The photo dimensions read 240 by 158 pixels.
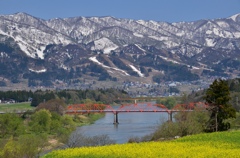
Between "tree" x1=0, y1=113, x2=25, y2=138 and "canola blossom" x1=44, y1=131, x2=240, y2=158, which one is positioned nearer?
"canola blossom" x1=44, y1=131, x2=240, y2=158

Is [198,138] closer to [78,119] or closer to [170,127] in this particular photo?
[170,127]

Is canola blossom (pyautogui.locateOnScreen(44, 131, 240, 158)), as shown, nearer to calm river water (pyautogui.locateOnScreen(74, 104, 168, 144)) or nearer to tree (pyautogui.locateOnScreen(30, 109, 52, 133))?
calm river water (pyautogui.locateOnScreen(74, 104, 168, 144))

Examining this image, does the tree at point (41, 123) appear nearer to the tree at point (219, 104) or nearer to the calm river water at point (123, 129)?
the calm river water at point (123, 129)

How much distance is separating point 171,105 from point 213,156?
476ft

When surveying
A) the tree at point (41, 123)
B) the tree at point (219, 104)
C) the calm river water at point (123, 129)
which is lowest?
the calm river water at point (123, 129)

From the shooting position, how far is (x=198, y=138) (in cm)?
3856

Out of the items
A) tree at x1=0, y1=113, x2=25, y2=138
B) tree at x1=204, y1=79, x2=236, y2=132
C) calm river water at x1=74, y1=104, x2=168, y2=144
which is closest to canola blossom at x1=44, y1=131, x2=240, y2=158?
tree at x1=204, y1=79, x2=236, y2=132

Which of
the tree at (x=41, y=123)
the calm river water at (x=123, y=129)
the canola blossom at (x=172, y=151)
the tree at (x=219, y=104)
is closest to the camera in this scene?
the canola blossom at (x=172, y=151)

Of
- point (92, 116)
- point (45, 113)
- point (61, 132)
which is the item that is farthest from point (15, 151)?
point (92, 116)

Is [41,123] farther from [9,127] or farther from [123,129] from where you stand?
[123,129]

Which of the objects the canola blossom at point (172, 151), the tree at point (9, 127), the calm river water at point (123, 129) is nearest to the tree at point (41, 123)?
the tree at point (9, 127)

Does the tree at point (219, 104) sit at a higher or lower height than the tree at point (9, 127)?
higher

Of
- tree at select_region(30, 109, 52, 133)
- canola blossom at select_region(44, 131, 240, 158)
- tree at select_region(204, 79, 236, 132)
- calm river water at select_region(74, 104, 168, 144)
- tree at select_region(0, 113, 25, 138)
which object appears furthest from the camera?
tree at select_region(30, 109, 52, 133)

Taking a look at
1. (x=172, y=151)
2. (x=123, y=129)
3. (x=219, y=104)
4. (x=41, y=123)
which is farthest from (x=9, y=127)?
(x=172, y=151)
